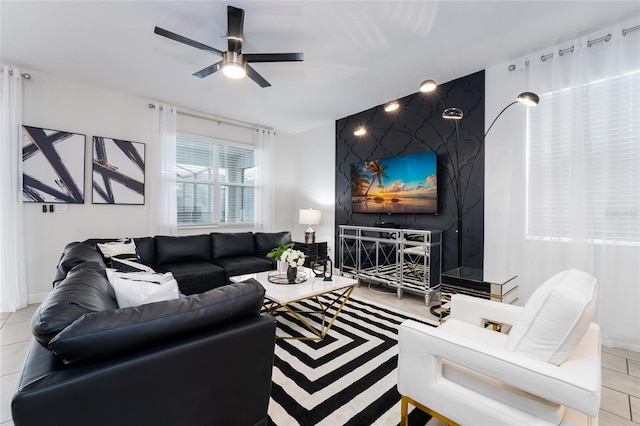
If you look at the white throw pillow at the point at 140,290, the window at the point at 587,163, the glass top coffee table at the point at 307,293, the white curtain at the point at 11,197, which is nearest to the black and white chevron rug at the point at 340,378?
the glass top coffee table at the point at 307,293

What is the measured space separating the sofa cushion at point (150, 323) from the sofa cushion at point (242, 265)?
90.2 inches

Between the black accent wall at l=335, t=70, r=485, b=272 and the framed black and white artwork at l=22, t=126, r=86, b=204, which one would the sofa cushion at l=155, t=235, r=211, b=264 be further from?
the black accent wall at l=335, t=70, r=485, b=272

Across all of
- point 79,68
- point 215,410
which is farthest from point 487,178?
point 79,68

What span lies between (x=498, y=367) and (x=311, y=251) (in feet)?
11.6

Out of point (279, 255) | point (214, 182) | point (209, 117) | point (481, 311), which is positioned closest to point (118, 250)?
point (279, 255)

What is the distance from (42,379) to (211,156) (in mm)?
4425

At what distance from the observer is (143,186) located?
13.4 ft

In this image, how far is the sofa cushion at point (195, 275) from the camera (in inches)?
122

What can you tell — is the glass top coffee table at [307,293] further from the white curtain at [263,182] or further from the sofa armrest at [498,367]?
the white curtain at [263,182]

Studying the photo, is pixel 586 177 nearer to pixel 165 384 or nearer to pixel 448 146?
pixel 448 146

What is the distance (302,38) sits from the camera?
2.57 m

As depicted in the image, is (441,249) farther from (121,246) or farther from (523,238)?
(121,246)

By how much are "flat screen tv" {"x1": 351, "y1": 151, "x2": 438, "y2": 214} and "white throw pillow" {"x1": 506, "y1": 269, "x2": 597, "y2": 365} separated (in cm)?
250

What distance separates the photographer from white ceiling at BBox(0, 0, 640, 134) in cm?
220
